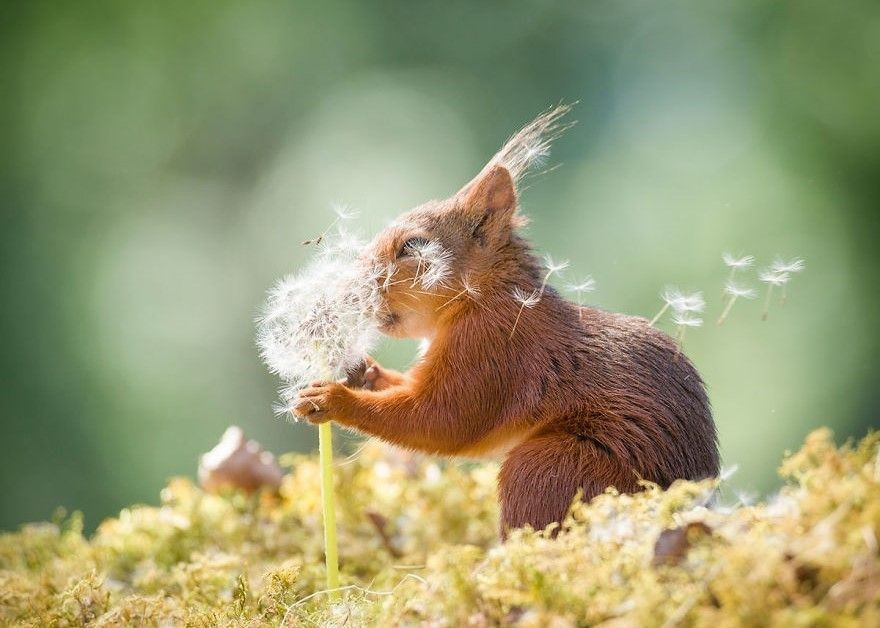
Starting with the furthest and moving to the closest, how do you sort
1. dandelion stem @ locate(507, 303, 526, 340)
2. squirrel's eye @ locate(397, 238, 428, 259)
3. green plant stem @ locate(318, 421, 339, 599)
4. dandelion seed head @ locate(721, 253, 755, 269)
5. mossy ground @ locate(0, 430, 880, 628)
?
squirrel's eye @ locate(397, 238, 428, 259)
dandelion stem @ locate(507, 303, 526, 340)
dandelion seed head @ locate(721, 253, 755, 269)
green plant stem @ locate(318, 421, 339, 599)
mossy ground @ locate(0, 430, 880, 628)

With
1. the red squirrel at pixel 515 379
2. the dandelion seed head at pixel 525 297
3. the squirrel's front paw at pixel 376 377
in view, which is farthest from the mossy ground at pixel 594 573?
the dandelion seed head at pixel 525 297

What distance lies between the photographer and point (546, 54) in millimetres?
6867

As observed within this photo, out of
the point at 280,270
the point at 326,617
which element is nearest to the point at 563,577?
the point at 326,617

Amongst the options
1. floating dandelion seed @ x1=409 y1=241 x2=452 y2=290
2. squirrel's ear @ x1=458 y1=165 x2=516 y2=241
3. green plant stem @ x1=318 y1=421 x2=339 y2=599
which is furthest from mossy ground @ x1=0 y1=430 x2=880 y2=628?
squirrel's ear @ x1=458 y1=165 x2=516 y2=241

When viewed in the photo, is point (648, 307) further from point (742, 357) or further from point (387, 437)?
point (387, 437)

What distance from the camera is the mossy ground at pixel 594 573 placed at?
97cm

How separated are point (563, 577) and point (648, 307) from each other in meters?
4.58

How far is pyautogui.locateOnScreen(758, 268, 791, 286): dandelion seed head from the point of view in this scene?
1804mm

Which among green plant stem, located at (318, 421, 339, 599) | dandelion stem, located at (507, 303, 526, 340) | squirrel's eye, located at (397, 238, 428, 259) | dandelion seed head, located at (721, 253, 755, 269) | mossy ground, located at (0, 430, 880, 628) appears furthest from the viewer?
squirrel's eye, located at (397, 238, 428, 259)

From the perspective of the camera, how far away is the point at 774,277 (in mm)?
1839

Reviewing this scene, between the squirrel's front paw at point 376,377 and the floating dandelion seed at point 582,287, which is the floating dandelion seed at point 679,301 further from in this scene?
the squirrel's front paw at point 376,377

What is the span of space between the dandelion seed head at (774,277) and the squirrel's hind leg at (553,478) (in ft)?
1.51

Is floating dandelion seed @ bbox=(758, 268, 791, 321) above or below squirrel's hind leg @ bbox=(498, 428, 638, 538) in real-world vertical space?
above

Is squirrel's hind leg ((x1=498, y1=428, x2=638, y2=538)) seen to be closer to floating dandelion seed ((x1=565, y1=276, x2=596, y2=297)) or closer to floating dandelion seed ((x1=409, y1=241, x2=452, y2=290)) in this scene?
floating dandelion seed ((x1=565, y1=276, x2=596, y2=297))
